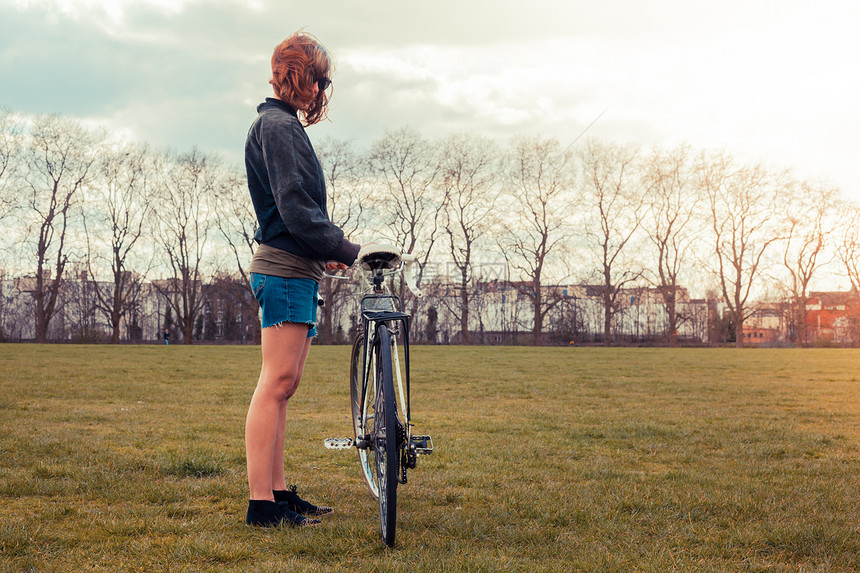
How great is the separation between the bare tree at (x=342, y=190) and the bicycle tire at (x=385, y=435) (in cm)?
4263

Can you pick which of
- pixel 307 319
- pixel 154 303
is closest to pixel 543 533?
pixel 307 319

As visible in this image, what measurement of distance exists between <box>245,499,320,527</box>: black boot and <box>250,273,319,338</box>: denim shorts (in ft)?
2.90

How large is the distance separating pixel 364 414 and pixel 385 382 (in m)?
0.92

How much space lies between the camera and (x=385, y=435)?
310cm

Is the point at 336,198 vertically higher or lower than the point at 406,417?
higher

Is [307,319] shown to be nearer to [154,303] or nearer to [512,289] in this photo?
[512,289]

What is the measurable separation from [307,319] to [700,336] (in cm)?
6135

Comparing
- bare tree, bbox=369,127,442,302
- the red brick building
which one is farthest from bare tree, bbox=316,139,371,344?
the red brick building

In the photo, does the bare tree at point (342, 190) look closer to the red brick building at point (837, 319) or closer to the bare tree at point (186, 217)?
the bare tree at point (186, 217)

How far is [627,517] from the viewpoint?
3656mm

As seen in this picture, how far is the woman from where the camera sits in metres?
3.15

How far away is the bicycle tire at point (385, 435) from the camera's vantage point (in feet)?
9.57

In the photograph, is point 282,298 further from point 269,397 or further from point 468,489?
point 468,489

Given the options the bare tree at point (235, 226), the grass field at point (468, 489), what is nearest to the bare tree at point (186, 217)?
the bare tree at point (235, 226)
